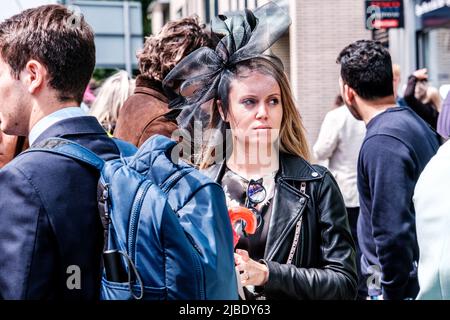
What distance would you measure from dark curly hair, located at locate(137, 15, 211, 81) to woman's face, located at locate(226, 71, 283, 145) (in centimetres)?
46

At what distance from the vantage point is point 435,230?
7.59 ft

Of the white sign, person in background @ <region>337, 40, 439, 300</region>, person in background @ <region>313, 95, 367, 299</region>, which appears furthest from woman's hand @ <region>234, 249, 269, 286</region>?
the white sign

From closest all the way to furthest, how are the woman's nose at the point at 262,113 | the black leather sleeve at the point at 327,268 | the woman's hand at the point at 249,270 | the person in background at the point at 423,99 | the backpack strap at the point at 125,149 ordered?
the backpack strap at the point at 125,149 < the woman's hand at the point at 249,270 < the black leather sleeve at the point at 327,268 < the woman's nose at the point at 262,113 < the person in background at the point at 423,99

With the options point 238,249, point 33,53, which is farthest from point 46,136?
point 238,249

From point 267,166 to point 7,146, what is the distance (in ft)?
3.60

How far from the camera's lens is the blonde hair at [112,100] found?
17.2ft

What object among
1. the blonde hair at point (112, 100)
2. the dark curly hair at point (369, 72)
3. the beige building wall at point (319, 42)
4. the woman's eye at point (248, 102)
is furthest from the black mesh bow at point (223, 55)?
the beige building wall at point (319, 42)

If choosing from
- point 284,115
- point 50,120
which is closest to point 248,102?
point 284,115

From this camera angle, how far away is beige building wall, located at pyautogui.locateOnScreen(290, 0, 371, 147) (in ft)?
47.4

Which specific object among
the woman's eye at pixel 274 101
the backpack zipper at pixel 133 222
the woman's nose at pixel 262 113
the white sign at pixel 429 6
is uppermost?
the white sign at pixel 429 6

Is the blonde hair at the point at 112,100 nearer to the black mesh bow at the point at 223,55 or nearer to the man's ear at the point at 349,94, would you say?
the man's ear at the point at 349,94

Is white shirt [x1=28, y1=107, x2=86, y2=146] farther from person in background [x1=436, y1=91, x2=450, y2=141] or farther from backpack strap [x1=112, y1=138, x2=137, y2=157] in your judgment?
person in background [x1=436, y1=91, x2=450, y2=141]

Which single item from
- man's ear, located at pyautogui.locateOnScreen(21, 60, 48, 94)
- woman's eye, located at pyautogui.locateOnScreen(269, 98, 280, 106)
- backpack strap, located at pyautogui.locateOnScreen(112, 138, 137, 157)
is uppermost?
man's ear, located at pyautogui.locateOnScreen(21, 60, 48, 94)

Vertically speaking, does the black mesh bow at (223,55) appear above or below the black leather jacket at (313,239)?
above
